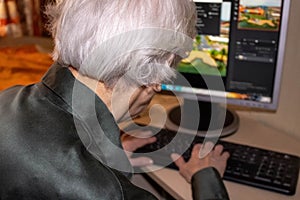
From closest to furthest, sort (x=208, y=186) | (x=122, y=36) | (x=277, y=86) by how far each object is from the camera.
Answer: (x=122, y=36)
(x=208, y=186)
(x=277, y=86)

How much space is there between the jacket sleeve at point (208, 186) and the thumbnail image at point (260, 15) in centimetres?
41

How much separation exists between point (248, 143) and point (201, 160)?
0.72 ft

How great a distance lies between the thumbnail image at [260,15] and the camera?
106cm

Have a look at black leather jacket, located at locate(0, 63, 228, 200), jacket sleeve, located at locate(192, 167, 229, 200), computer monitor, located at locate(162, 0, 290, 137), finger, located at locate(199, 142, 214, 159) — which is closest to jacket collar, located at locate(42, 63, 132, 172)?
black leather jacket, located at locate(0, 63, 228, 200)

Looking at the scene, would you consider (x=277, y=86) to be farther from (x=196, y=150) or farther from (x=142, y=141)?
(x=142, y=141)

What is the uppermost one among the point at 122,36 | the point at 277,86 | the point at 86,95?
the point at 122,36

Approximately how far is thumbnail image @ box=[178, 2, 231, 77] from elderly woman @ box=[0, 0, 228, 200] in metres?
0.37

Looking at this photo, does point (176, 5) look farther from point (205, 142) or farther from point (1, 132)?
point (205, 142)

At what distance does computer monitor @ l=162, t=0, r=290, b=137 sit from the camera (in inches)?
42.6

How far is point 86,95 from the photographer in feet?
2.42

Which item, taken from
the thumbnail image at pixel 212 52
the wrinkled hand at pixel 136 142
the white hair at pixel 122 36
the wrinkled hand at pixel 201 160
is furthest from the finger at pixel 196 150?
the white hair at pixel 122 36

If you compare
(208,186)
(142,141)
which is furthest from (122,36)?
(142,141)

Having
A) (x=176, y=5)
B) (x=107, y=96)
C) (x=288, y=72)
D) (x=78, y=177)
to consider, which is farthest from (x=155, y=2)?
(x=288, y=72)

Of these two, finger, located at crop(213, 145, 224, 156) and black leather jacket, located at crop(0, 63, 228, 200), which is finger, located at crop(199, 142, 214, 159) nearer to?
finger, located at crop(213, 145, 224, 156)
